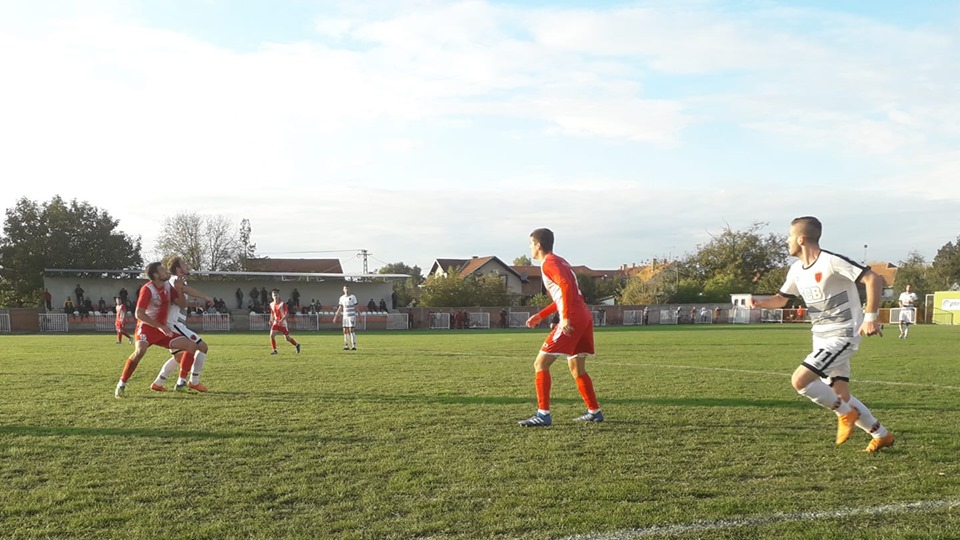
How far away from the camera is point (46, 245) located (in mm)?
52500

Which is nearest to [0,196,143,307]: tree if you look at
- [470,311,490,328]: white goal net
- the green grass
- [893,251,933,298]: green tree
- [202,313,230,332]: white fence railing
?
[202,313,230,332]: white fence railing

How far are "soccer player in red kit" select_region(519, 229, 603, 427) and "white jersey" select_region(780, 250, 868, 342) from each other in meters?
2.10

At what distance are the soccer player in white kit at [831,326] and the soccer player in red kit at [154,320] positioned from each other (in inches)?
303

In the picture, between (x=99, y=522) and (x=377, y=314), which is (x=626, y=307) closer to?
(x=377, y=314)

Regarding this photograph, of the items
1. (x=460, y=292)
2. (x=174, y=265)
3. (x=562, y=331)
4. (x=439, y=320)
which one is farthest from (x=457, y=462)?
(x=460, y=292)

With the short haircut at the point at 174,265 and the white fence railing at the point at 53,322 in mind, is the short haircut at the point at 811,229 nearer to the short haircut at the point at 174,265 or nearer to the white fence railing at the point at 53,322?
the short haircut at the point at 174,265

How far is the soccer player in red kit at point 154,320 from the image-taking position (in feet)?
31.4

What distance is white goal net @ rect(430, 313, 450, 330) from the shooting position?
47.0m

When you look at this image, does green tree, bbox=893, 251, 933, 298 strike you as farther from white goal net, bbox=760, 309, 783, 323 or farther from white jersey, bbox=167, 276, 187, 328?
white jersey, bbox=167, 276, 187, 328

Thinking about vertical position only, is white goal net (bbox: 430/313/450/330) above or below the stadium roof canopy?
below

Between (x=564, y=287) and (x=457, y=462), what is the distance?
234 cm

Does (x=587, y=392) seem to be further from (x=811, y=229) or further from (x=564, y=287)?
(x=811, y=229)

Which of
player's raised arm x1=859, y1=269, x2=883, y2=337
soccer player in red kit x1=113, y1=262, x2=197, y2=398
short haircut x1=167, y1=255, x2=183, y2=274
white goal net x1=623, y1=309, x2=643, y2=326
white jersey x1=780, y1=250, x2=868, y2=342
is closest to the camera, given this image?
player's raised arm x1=859, y1=269, x2=883, y2=337

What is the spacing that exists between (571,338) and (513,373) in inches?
215
